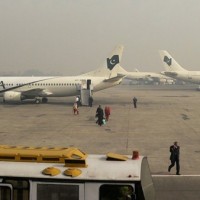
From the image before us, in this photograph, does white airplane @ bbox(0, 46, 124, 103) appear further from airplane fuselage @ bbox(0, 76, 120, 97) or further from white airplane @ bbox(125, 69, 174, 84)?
white airplane @ bbox(125, 69, 174, 84)

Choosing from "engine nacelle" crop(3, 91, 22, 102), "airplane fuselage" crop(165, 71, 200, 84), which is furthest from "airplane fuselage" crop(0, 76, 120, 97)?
"airplane fuselage" crop(165, 71, 200, 84)

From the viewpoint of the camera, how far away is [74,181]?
6492 mm

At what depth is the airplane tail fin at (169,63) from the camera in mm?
83250

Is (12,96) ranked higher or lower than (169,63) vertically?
lower

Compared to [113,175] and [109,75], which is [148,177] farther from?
[109,75]

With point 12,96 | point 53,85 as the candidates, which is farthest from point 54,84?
point 12,96

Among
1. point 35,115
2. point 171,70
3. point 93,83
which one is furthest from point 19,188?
point 171,70

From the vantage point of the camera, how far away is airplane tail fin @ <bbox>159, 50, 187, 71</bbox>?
273 feet

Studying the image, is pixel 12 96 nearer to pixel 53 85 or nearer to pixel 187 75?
pixel 53 85

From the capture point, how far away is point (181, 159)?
1691cm

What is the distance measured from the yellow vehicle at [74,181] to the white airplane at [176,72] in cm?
7483

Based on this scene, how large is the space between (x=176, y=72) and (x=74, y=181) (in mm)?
76469

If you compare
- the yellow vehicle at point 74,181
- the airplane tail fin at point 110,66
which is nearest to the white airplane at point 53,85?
the airplane tail fin at point 110,66

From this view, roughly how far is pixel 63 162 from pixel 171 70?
7867 cm
